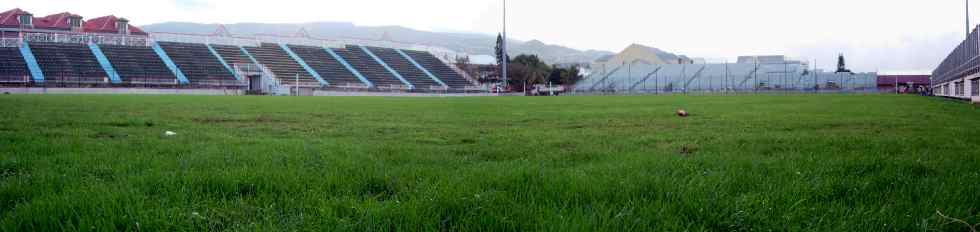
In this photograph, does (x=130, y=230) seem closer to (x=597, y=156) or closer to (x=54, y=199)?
(x=54, y=199)

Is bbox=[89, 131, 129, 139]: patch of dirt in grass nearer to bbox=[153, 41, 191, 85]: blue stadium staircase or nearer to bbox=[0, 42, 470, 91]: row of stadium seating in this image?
bbox=[0, 42, 470, 91]: row of stadium seating

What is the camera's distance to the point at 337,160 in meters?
3.43

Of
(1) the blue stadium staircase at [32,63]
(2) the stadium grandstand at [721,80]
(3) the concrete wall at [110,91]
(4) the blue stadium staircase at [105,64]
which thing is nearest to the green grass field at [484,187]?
(3) the concrete wall at [110,91]

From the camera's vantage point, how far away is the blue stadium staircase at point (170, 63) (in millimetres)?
40031

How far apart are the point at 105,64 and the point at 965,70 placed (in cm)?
4403

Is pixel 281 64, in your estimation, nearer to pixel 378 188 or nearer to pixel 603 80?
pixel 603 80

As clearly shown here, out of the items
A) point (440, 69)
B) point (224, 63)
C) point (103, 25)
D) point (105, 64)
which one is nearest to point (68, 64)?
point (105, 64)

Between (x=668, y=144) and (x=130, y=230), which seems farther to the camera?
(x=668, y=144)

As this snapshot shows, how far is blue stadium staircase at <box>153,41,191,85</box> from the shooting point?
40.0m

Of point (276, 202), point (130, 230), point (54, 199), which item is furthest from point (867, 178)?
point (54, 199)

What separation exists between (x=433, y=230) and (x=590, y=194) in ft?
2.38

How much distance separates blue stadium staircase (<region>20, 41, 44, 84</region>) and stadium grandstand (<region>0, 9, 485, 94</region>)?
5 centimetres

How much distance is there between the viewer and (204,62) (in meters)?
44.6

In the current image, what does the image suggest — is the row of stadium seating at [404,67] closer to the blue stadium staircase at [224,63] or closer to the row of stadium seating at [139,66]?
the blue stadium staircase at [224,63]
